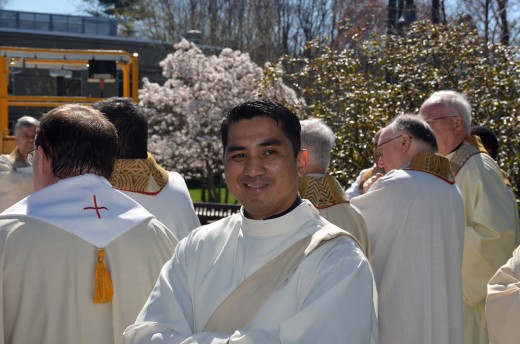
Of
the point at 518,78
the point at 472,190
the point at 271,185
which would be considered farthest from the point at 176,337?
the point at 518,78

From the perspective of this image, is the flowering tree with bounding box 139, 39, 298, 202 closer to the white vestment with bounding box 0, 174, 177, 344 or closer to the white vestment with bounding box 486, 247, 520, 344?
the white vestment with bounding box 486, 247, 520, 344

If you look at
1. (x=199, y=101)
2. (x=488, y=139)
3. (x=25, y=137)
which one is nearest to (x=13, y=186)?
(x=25, y=137)

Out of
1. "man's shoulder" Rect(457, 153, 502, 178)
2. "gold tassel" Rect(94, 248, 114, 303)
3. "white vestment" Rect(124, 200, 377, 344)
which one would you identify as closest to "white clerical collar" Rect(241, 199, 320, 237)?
"white vestment" Rect(124, 200, 377, 344)

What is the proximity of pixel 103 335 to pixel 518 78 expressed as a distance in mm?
7369

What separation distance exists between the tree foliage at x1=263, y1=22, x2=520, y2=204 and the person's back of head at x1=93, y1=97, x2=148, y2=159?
4.42m

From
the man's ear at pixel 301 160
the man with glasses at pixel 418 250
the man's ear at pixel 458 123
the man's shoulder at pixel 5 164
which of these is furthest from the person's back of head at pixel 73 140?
the man's shoulder at pixel 5 164

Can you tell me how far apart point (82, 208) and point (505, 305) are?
6.53 ft

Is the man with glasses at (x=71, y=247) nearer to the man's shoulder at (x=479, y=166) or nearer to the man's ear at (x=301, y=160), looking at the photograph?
the man's ear at (x=301, y=160)

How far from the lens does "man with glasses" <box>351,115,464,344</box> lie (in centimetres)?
525

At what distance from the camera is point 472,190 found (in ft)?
21.0

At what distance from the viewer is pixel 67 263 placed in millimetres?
3717

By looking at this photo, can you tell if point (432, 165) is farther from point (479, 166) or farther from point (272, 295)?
point (272, 295)

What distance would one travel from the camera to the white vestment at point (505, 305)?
4164 mm

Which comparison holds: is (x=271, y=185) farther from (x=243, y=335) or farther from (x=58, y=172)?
(x=58, y=172)
